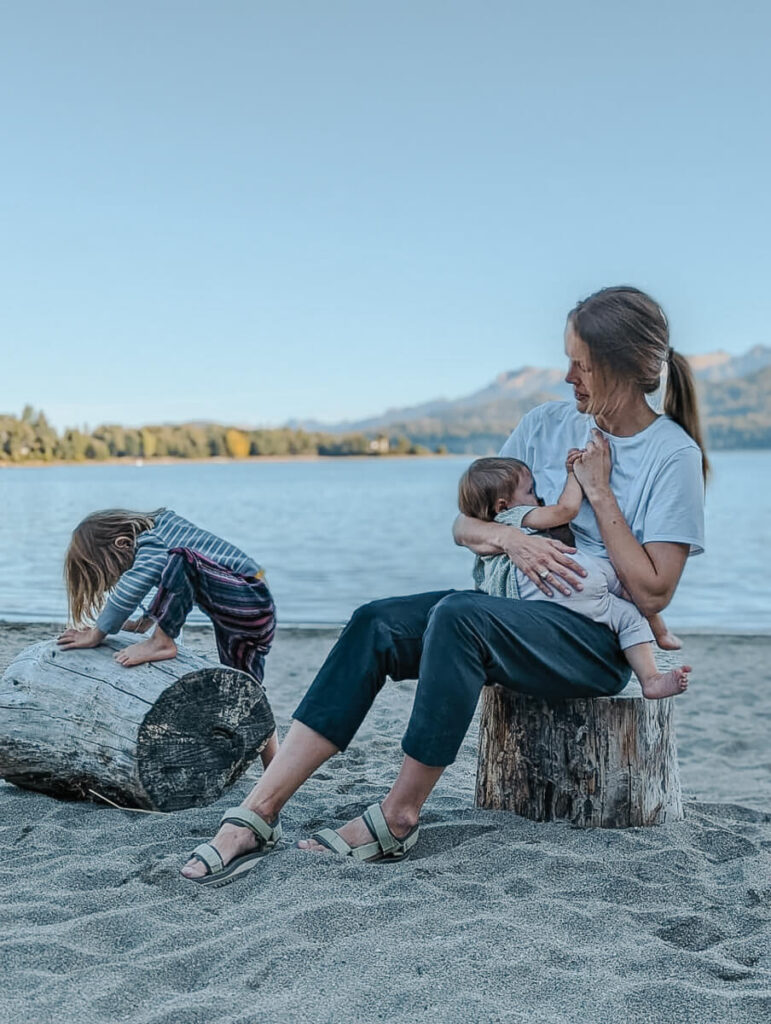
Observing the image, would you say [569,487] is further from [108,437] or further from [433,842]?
[108,437]

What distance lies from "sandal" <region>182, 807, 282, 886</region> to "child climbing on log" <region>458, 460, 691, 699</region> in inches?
41.8

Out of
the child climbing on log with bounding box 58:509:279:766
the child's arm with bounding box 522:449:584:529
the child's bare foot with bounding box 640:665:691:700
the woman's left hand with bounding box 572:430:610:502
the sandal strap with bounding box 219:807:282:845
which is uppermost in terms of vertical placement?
the woman's left hand with bounding box 572:430:610:502

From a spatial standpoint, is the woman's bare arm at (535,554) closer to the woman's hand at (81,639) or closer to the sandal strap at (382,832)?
the sandal strap at (382,832)

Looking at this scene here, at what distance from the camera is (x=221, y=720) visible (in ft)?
13.4

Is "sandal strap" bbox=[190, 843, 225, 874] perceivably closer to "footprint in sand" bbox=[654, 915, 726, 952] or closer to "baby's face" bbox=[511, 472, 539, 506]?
"footprint in sand" bbox=[654, 915, 726, 952]

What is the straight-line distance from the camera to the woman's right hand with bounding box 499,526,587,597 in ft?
11.4

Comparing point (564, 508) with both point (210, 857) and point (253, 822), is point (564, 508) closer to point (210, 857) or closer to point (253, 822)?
point (253, 822)

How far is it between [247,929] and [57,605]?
34.6ft

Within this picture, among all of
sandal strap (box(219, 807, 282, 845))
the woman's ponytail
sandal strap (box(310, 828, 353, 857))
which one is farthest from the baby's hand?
sandal strap (box(219, 807, 282, 845))

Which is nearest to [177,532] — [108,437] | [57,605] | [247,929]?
[247,929]

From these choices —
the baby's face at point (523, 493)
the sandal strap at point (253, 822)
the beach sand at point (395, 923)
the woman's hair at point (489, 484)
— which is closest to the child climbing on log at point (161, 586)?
the beach sand at point (395, 923)

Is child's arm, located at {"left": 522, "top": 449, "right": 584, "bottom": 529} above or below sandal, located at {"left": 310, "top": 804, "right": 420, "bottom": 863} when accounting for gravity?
above

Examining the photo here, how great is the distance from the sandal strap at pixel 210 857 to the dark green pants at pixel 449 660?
474 mm

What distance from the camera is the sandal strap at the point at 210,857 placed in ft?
10.4
